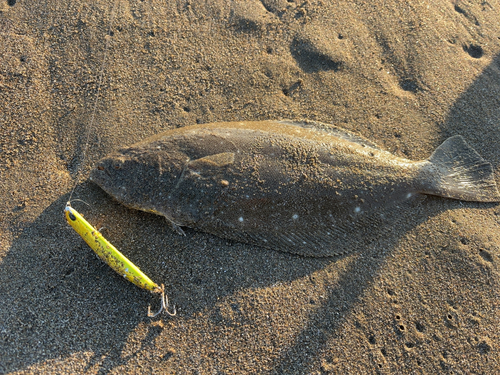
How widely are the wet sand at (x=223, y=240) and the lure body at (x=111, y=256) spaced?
11.2 inches

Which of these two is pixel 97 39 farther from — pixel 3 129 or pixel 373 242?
pixel 373 242

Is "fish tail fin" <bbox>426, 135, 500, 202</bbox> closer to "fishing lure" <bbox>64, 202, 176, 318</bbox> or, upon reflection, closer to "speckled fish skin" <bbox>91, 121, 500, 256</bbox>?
"speckled fish skin" <bbox>91, 121, 500, 256</bbox>

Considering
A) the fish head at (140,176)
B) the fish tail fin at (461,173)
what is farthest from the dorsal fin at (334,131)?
the fish head at (140,176)

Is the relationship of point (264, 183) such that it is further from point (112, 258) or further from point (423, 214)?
point (423, 214)

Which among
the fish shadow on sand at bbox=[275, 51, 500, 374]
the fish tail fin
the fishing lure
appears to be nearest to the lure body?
the fishing lure

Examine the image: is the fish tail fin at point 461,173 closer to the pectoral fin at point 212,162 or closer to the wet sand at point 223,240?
the wet sand at point 223,240

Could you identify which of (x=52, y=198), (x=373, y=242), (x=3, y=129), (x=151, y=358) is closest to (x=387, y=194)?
(x=373, y=242)

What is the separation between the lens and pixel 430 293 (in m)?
3.26

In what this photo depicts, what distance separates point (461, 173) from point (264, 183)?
2.49 metres

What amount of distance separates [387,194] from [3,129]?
4.64 metres

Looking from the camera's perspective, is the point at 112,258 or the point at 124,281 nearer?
the point at 112,258

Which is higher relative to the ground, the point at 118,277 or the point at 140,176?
the point at 140,176

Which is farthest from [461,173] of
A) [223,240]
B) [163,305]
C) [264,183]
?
[163,305]

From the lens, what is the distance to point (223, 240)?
3.40 meters
